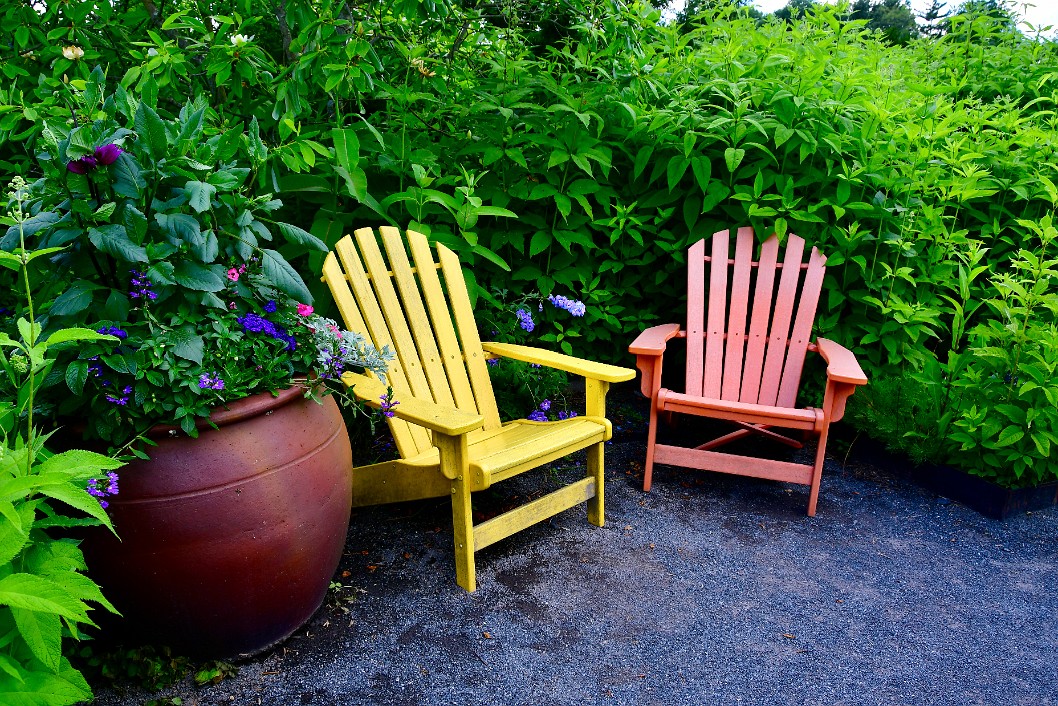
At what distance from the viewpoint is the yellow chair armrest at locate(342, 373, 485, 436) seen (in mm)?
2221

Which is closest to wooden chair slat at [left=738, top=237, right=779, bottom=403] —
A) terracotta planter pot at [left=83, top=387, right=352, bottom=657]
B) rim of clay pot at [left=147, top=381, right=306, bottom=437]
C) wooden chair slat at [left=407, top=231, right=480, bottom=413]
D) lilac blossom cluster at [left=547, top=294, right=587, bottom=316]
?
lilac blossom cluster at [left=547, top=294, right=587, bottom=316]

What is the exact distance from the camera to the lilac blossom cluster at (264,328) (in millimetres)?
2014

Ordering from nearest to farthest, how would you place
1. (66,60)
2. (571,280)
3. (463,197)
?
(66,60) < (463,197) < (571,280)

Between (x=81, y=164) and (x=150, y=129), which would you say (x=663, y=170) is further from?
(x=81, y=164)

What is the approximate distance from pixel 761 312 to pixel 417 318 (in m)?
1.69

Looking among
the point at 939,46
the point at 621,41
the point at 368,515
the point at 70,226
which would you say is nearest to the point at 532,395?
the point at 368,515

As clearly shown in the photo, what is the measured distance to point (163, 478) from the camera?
1837 mm

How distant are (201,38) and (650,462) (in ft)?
8.92

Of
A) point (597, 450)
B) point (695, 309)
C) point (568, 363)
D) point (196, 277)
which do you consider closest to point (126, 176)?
point (196, 277)

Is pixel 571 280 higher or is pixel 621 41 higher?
pixel 621 41

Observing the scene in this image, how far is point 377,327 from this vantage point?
109 inches

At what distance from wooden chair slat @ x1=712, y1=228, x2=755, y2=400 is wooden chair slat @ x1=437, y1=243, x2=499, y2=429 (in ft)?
3.98

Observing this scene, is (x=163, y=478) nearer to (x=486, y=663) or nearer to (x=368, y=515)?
(x=486, y=663)

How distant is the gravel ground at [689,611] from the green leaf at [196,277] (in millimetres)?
1080
